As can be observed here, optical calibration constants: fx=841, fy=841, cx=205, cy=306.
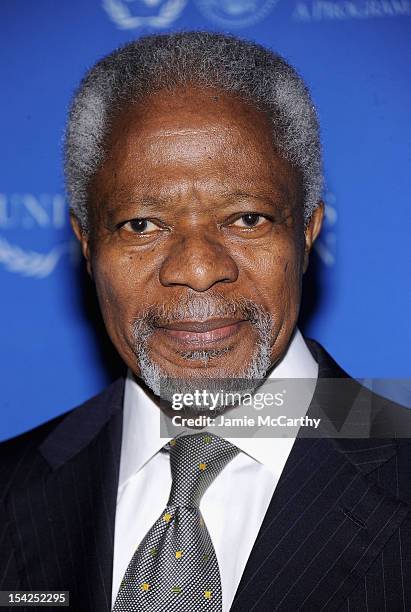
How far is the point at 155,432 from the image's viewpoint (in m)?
1.79

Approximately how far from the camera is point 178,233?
158 cm

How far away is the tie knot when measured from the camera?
1632 millimetres

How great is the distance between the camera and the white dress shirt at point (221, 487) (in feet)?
5.30

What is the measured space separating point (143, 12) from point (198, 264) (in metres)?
1.21

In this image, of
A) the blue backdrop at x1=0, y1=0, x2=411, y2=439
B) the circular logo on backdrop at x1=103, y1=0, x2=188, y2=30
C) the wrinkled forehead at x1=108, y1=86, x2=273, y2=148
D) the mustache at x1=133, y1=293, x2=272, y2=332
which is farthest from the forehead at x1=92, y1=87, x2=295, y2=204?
the circular logo on backdrop at x1=103, y1=0, x2=188, y2=30

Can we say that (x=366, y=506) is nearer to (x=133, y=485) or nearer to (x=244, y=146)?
(x=133, y=485)

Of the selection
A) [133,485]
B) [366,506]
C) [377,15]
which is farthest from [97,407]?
[377,15]

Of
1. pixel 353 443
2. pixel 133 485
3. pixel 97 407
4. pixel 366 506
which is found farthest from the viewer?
pixel 97 407

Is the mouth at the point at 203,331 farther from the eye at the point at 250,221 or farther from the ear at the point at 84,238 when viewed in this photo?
the ear at the point at 84,238

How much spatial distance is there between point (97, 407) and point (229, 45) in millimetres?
886

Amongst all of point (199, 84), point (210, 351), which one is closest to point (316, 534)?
point (210, 351)

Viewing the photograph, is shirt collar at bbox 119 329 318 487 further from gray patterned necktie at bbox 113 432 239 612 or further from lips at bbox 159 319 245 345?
lips at bbox 159 319 245 345

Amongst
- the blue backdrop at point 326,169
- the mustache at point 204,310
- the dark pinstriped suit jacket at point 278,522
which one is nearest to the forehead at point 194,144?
the mustache at point 204,310

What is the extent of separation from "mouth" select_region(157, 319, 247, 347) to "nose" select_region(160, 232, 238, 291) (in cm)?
8
